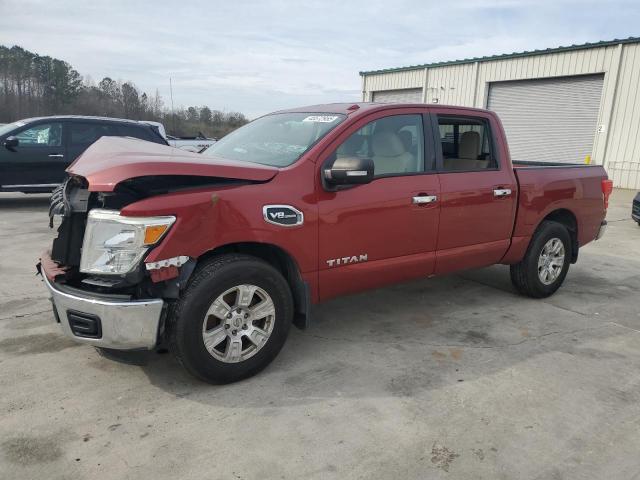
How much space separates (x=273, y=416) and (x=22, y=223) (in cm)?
739

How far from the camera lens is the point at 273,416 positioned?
9.82ft

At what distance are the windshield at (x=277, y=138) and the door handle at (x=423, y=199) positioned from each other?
34.0 inches

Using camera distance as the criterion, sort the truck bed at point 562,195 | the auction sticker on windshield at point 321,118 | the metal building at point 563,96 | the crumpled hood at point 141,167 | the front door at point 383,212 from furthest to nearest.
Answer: the metal building at point 563,96 < the truck bed at point 562,195 < the auction sticker on windshield at point 321,118 < the front door at point 383,212 < the crumpled hood at point 141,167

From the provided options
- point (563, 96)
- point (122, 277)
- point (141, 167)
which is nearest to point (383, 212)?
point (141, 167)

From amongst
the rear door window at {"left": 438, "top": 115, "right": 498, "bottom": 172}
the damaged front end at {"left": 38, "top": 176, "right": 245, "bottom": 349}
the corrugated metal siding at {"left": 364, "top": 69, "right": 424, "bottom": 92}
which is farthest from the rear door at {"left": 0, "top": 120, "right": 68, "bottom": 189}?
the corrugated metal siding at {"left": 364, "top": 69, "right": 424, "bottom": 92}

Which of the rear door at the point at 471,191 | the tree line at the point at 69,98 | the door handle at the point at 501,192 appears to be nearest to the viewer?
the rear door at the point at 471,191

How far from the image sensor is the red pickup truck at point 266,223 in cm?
295

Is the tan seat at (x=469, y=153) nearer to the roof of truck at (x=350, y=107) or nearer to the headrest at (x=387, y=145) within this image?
the roof of truck at (x=350, y=107)

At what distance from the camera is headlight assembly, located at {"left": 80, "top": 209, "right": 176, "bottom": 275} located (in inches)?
113

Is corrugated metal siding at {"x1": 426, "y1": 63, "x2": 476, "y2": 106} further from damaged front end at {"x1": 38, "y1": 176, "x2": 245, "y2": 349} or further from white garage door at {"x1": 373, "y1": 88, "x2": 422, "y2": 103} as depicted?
damaged front end at {"x1": 38, "y1": 176, "x2": 245, "y2": 349}

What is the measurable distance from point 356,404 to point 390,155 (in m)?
1.95

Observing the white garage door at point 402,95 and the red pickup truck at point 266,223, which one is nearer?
the red pickup truck at point 266,223

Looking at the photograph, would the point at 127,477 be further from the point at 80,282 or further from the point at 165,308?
the point at 80,282

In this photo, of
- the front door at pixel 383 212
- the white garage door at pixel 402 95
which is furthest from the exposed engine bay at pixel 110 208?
the white garage door at pixel 402 95
